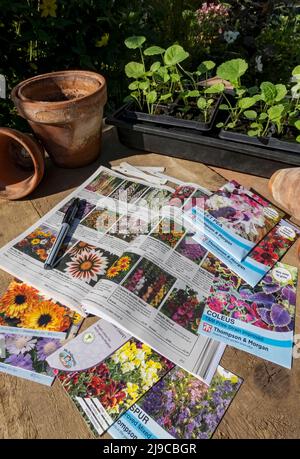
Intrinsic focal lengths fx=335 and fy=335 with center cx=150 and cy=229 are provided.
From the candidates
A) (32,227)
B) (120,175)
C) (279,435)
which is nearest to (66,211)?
(32,227)

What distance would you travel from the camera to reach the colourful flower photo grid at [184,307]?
0.62 meters

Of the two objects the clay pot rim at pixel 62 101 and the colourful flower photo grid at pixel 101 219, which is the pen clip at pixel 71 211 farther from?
the clay pot rim at pixel 62 101

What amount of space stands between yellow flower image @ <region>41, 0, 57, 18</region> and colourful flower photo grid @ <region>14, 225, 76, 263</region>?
85 cm

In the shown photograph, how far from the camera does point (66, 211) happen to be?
86 centimetres

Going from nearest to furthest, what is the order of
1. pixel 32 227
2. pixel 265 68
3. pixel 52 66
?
pixel 32 227 < pixel 52 66 < pixel 265 68

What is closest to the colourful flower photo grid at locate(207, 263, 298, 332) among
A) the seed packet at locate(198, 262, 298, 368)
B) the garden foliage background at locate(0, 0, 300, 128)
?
the seed packet at locate(198, 262, 298, 368)

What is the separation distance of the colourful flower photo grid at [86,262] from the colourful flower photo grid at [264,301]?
24 cm

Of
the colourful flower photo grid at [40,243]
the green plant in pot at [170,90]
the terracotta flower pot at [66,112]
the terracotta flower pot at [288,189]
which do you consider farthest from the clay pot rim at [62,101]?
the terracotta flower pot at [288,189]

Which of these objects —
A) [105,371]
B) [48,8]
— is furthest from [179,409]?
[48,8]

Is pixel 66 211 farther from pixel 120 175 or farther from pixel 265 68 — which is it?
pixel 265 68

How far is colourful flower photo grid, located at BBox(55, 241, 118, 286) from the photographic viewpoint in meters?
0.71

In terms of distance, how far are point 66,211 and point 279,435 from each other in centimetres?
65

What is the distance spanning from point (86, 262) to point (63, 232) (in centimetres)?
11

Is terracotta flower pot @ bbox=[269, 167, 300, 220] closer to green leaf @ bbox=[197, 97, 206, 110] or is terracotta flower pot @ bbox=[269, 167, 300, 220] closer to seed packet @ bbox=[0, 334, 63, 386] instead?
green leaf @ bbox=[197, 97, 206, 110]
